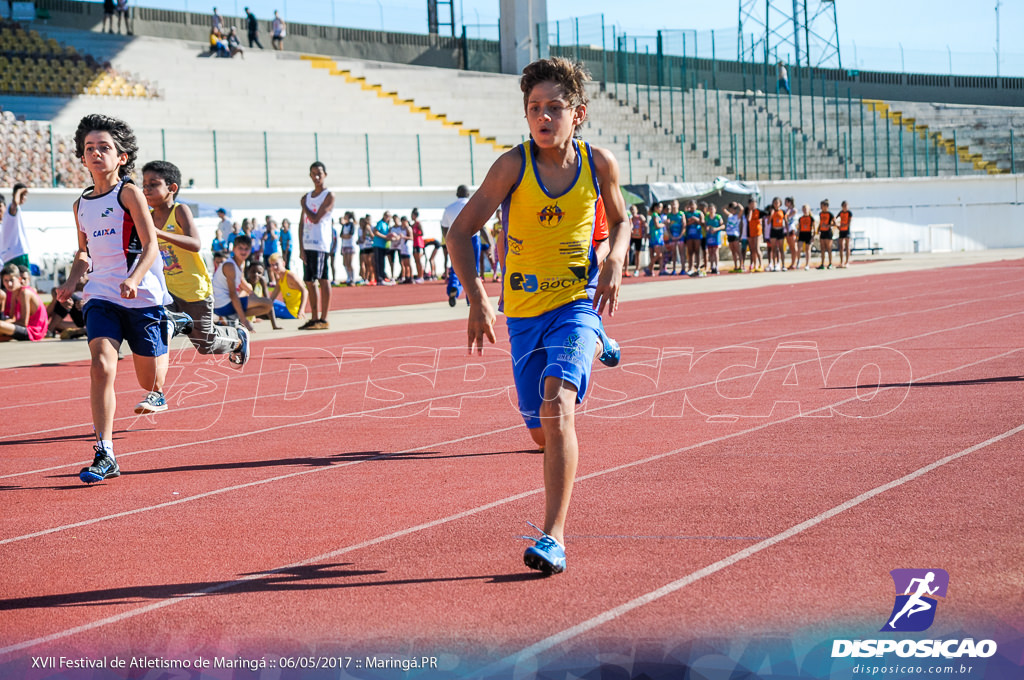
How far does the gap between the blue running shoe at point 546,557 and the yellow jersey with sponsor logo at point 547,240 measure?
0.97 m

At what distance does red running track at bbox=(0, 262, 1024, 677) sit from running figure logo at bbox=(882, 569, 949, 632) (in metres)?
0.04

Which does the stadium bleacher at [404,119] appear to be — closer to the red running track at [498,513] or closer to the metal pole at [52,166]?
the metal pole at [52,166]

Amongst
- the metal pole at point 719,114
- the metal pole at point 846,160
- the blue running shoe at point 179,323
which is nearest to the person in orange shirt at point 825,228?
the metal pole at point 719,114

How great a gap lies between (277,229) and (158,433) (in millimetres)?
23994

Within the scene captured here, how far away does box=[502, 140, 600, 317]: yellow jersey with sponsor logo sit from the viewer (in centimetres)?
477

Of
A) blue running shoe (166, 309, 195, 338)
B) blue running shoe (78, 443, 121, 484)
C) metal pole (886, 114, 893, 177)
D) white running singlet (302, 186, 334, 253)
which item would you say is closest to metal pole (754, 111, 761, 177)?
metal pole (886, 114, 893, 177)

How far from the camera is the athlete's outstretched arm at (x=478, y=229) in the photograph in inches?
182

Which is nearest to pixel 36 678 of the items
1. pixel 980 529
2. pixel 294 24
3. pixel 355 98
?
pixel 980 529

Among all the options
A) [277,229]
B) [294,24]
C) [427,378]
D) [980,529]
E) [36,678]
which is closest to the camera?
[36,678]

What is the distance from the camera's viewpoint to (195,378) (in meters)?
11.3

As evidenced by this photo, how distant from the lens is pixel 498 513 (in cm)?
540

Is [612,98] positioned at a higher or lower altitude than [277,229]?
higher

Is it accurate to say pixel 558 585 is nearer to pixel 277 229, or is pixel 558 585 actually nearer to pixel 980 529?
pixel 980 529

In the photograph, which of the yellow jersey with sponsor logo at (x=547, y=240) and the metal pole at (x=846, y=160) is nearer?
the yellow jersey with sponsor logo at (x=547, y=240)
